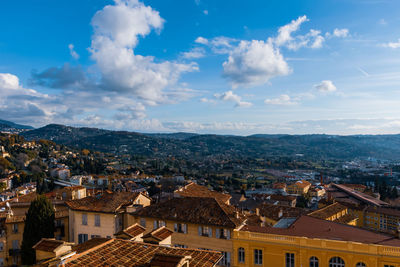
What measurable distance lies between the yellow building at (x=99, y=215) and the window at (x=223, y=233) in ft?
32.5

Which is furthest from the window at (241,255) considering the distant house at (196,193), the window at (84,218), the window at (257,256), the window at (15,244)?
the window at (15,244)

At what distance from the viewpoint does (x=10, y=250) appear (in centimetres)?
3238

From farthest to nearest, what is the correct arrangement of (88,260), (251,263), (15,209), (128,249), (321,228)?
(15,209)
(321,228)
(251,263)
(128,249)
(88,260)

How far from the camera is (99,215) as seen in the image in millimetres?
29656

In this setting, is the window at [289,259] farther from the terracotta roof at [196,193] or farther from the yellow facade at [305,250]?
the terracotta roof at [196,193]

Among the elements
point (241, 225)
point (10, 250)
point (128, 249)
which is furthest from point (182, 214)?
point (10, 250)

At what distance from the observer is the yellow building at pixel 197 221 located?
86.1 ft

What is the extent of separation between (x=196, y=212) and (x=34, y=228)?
654 inches

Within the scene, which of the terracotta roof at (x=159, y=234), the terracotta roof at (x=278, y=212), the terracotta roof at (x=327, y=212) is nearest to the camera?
the terracotta roof at (x=159, y=234)

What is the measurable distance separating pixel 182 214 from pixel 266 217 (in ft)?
68.2

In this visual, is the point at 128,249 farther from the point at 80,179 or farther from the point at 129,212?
the point at 80,179

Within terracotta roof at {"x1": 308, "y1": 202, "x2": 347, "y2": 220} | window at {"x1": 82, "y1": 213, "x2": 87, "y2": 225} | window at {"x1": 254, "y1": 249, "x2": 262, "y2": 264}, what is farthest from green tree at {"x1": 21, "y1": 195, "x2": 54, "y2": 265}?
terracotta roof at {"x1": 308, "y1": 202, "x2": 347, "y2": 220}

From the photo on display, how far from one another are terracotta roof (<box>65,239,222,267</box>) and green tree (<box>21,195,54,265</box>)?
67.6 feet

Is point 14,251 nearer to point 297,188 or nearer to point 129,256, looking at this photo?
point 129,256
